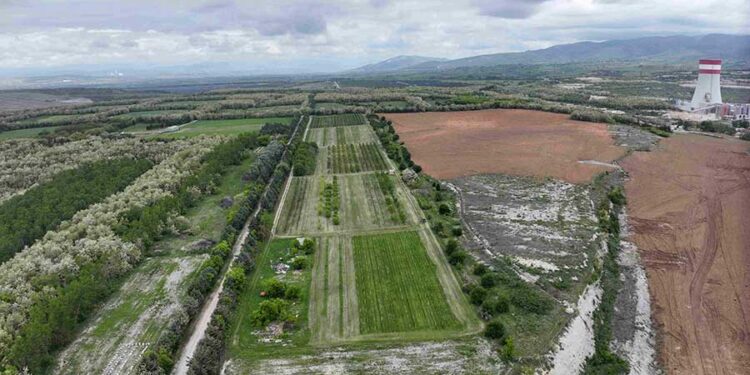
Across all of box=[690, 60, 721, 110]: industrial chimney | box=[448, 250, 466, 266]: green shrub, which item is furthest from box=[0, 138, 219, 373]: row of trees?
box=[690, 60, 721, 110]: industrial chimney

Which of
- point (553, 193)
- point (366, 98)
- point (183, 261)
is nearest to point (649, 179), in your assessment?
point (553, 193)

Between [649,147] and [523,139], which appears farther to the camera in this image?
[523,139]

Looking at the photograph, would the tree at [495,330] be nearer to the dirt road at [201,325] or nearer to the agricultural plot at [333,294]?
the agricultural plot at [333,294]

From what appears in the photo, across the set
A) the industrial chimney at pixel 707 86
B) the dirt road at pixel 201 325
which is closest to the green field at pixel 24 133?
the dirt road at pixel 201 325

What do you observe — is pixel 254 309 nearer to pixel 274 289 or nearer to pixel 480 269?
pixel 274 289

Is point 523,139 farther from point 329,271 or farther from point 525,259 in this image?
point 329,271

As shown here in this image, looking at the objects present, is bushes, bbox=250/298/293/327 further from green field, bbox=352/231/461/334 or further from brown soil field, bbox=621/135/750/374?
brown soil field, bbox=621/135/750/374
